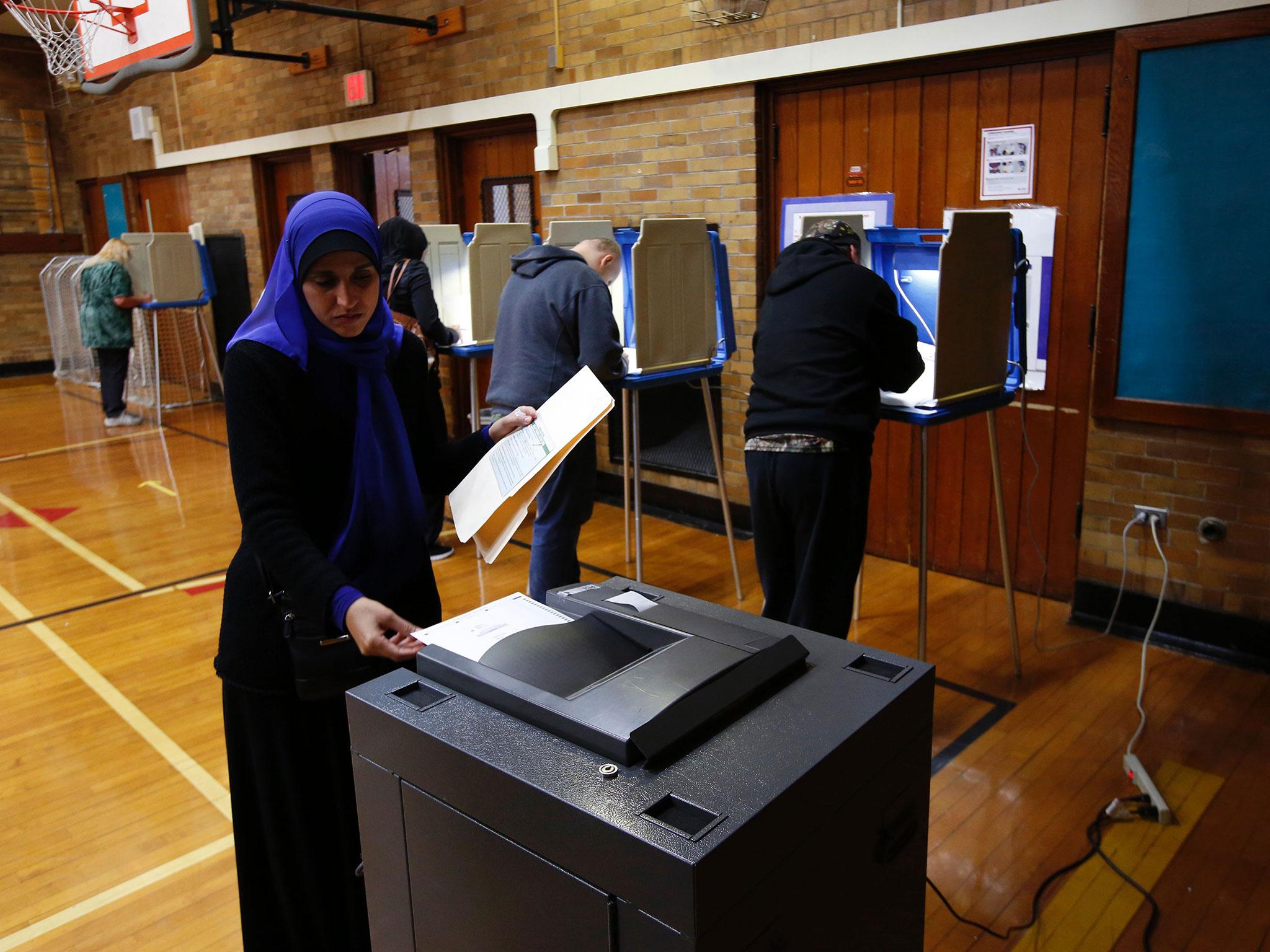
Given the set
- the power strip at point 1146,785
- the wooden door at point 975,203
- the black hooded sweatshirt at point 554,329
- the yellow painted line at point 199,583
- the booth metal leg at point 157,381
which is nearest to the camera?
the power strip at point 1146,785

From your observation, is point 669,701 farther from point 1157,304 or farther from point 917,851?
point 1157,304

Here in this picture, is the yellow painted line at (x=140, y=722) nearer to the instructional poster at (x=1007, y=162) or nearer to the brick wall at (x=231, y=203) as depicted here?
the instructional poster at (x=1007, y=162)

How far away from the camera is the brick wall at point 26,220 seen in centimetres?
1054

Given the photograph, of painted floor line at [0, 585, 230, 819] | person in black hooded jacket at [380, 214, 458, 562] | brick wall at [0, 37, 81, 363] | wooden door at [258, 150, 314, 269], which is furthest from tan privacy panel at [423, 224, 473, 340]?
brick wall at [0, 37, 81, 363]

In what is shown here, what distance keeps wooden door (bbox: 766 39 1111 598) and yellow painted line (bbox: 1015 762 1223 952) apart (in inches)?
49.3

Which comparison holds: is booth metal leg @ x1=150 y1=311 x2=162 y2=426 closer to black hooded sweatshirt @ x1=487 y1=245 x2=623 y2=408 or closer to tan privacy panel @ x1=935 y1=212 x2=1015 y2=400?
black hooded sweatshirt @ x1=487 y1=245 x2=623 y2=408

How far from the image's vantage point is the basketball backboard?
15.0ft

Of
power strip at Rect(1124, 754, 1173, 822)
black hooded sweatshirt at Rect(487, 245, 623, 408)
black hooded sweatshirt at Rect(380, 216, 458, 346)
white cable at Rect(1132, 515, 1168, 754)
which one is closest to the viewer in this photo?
power strip at Rect(1124, 754, 1173, 822)

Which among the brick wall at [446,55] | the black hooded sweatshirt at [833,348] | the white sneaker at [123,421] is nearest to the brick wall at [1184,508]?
the black hooded sweatshirt at [833,348]

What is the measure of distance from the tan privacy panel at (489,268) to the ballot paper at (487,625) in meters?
3.33

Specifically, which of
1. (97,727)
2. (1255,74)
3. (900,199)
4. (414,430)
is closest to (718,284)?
(900,199)

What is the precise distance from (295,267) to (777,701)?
943 millimetres

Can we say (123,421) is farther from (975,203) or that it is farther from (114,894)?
(975,203)

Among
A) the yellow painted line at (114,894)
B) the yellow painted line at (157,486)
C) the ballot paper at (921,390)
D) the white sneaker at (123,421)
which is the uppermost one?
the ballot paper at (921,390)
